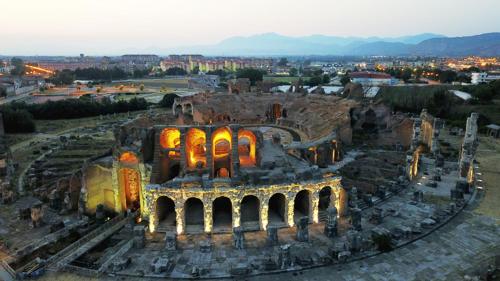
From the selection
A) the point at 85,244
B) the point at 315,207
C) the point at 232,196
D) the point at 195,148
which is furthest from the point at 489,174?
the point at 85,244

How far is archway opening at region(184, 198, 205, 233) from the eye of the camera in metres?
28.6

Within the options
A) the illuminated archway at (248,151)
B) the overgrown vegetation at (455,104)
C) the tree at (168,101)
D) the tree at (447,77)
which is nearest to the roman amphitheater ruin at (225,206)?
the illuminated archway at (248,151)

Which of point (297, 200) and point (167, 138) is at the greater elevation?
point (167, 138)

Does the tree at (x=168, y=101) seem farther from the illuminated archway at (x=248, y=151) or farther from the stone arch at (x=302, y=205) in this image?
the stone arch at (x=302, y=205)

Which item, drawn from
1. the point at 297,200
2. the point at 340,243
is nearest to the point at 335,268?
the point at 340,243

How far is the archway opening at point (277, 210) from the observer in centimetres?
2939

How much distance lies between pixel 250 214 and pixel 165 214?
6978 millimetres

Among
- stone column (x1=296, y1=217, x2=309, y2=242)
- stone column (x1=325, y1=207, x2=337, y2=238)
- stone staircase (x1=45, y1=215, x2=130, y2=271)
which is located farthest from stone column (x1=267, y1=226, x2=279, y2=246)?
stone staircase (x1=45, y1=215, x2=130, y2=271)

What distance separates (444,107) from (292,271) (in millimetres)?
68817

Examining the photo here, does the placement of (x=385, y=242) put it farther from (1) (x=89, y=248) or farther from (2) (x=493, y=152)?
(2) (x=493, y=152)

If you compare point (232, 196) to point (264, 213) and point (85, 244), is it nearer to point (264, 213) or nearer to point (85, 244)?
point (264, 213)

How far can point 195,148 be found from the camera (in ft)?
117

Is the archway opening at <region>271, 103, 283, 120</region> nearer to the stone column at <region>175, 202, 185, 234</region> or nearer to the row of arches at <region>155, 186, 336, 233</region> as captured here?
the row of arches at <region>155, 186, 336, 233</region>

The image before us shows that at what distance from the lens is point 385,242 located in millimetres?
25797
